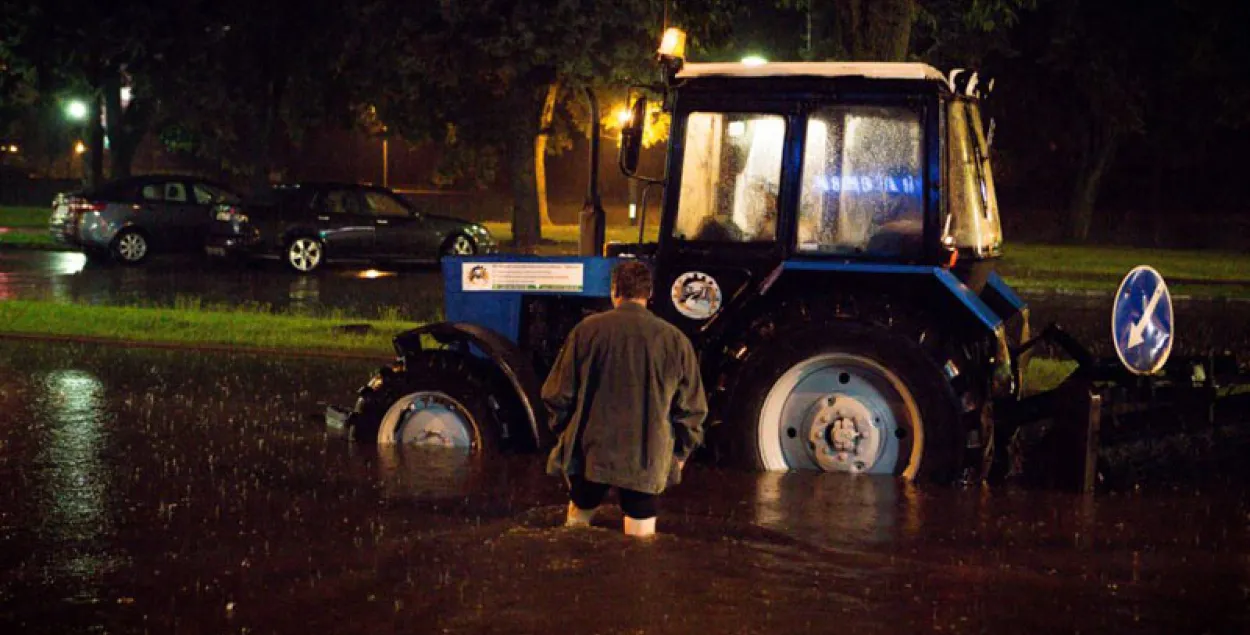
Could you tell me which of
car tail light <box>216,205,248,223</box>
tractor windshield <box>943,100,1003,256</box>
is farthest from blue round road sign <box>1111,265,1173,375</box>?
car tail light <box>216,205,248,223</box>

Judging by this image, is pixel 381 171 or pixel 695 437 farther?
pixel 381 171

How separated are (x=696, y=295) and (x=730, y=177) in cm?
71

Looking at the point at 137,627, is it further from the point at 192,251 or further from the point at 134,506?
the point at 192,251

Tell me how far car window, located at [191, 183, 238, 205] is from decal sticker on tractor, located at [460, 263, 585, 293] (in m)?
24.2

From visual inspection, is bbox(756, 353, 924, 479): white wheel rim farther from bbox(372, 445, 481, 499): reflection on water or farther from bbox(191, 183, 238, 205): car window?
bbox(191, 183, 238, 205): car window

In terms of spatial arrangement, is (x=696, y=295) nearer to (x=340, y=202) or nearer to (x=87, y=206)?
(x=340, y=202)

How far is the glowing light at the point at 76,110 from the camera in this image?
6625 centimetres

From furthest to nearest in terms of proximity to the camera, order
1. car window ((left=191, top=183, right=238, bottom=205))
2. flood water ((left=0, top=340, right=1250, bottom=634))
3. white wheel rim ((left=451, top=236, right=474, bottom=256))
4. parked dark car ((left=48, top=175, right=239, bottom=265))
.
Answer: car window ((left=191, top=183, right=238, bottom=205)), white wheel rim ((left=451, top=236, right=474, bottom=256)), parked dark car ((left=48, top=175, right=239, bottom=265)), flood water ((left=0, top=340, right=1250, bottom=634))

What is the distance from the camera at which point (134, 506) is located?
32.1 ft

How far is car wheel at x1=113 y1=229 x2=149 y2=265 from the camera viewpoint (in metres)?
32.9

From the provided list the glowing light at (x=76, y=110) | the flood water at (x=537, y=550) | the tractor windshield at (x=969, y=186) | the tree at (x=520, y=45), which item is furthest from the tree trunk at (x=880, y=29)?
the glowing light at (x=76, y=110)

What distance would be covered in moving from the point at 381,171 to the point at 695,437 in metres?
61.1

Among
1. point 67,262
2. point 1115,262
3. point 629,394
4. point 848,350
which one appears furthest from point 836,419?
point 1115,262

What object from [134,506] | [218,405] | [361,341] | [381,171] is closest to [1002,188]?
[381,171]
